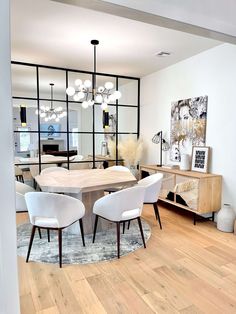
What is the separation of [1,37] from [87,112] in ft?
12.7

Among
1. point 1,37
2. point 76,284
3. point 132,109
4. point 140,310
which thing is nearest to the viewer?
point 1,37

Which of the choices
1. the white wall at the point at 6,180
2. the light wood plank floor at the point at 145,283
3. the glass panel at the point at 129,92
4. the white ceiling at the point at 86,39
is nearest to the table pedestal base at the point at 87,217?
the light wood plank floor at the point at 145,283

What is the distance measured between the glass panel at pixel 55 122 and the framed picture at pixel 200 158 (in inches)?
104

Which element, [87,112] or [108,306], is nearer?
[108,306]

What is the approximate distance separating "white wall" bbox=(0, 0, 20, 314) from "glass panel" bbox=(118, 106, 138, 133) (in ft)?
14.5

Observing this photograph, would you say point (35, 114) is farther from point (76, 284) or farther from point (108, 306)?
→ point (108, 306)

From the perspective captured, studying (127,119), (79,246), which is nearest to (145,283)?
(79,246)

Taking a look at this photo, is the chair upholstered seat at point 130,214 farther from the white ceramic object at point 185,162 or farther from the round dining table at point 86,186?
the white ceramic object at point 185,162

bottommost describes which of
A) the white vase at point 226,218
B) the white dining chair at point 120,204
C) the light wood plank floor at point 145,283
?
the light wood plank floor at point 145,283

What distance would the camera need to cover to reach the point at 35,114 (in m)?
4.69

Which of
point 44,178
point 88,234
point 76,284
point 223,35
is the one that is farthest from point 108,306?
point 223,35

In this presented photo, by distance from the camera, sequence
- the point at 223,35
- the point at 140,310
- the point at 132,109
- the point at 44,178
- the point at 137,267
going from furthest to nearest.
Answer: the point at 132,109 < the point at 44,178 < the point at 137,267 < the point at 223,35 < the point at 140,310

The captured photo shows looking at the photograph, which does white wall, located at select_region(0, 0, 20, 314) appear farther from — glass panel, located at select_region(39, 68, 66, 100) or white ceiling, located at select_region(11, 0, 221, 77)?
glass panel, located at select_region(39, 68, 66, 100)

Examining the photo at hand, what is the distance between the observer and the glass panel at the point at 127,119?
18.4 ft
